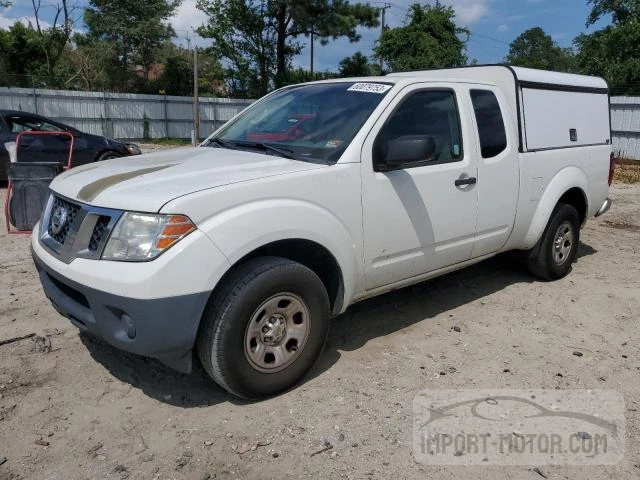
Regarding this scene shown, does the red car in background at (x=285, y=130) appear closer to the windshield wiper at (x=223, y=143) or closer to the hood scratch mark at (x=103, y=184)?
the windshield wiper at (x=223, y=143)

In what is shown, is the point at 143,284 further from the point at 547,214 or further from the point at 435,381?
the point at 547,214

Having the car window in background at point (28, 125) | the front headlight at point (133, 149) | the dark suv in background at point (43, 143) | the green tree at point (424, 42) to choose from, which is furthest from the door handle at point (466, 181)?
the green tree at point (424, 42)

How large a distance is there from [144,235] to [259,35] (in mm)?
30805

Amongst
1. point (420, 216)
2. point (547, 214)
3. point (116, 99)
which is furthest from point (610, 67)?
point (420, 216)

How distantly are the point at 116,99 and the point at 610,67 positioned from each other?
2289 cm

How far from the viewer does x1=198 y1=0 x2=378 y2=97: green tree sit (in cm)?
2970

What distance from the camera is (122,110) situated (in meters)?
24.3

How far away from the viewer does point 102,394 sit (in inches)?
128

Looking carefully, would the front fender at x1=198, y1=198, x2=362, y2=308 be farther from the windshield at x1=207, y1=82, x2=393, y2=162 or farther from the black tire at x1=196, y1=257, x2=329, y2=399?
the windshield at x1=207, y1=82, x2=393, y2=162

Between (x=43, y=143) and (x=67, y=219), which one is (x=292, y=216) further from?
(x=43, y=143)

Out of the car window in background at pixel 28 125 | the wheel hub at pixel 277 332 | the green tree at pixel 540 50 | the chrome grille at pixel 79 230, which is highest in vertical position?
the green tree at pixel 540 50

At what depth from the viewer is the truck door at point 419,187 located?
3471 millimetres

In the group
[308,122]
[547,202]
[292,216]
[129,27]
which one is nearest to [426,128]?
[308,122]

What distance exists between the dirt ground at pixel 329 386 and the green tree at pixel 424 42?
26.9 m
